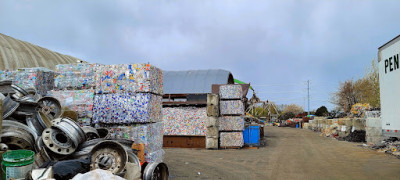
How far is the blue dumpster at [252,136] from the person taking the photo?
17500 mm

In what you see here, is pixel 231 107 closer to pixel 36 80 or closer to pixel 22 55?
pixel 36 80

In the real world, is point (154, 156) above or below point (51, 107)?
below

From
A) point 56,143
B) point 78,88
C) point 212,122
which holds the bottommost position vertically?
point 56,143

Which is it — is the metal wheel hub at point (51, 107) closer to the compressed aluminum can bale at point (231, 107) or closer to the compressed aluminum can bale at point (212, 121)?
the compressed aluminum can bale at point (212, 121)

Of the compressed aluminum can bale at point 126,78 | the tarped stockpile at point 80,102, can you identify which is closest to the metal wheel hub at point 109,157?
the compressed aluminum can bale at point 126,78

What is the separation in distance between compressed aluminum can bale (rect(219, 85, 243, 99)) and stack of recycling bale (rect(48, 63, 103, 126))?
9.78 metres

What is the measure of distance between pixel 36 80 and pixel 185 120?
32.3 ft

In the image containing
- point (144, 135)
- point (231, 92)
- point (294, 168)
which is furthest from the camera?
point (231, 92)

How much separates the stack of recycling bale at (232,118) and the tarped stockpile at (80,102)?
32.5 ft

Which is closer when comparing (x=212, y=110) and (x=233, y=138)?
(x=212, y=110)

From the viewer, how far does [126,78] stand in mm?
8164

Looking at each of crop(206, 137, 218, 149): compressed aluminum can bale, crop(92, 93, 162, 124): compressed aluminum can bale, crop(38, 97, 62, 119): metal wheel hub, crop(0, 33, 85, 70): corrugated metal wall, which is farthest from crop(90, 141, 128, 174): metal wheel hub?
crop(0, 33, 85, 70): corrugated metal wall

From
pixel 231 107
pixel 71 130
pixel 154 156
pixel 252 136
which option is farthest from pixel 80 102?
pixel 252 136

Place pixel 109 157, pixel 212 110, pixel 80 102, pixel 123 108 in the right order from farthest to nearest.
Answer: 1. pixel 212 110
2. pixel 80 102
3. pixel 123 108
4. pixel 109 157
